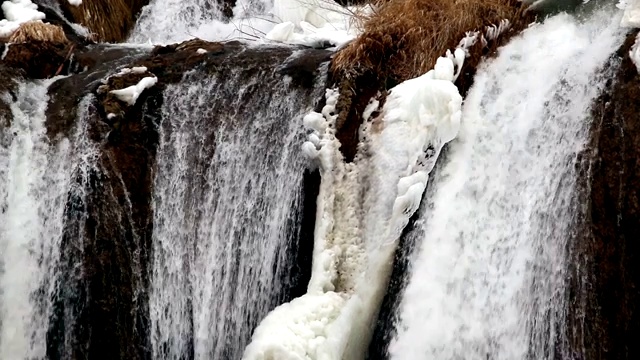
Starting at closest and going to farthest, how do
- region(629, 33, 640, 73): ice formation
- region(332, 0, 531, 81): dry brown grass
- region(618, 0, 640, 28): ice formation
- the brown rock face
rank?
the brown rock face → region(629, 33, 640, 73): ice formation → region(618, 0, 640, 28): ice formation → region(332, 0, 531, 81): dry brown grass

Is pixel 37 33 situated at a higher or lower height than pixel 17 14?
lower

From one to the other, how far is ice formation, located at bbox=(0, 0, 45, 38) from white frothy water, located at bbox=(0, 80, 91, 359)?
129 cm

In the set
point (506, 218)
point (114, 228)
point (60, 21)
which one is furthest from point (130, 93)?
point (506, 218)

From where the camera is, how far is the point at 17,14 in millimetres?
5695

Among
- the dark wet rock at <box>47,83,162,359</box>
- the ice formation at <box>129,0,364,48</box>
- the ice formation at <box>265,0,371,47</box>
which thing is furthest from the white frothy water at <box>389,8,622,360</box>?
the ice formation at <box>129,0,364,48</box>

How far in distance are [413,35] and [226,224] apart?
1580 millimetres

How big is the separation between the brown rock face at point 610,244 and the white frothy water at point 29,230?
9.23 ft

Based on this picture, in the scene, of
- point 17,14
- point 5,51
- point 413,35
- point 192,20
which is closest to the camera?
point 413,35

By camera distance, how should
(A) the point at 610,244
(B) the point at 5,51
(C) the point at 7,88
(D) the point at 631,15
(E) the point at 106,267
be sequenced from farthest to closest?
(B) the point at 5,51 < (C) the point at 7,88 < (E) the point at 106,267 < (D) the point at 631,15 < (A) the point at 610,244

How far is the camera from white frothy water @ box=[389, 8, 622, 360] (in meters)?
3.28

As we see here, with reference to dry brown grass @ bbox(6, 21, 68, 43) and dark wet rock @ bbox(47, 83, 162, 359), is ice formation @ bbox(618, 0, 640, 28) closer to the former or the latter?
dark wet rock @ bbox(47, 83, 162, 359)

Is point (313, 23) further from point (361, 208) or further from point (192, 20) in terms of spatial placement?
point (361, 208)

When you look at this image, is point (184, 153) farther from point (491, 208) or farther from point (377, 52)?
point (491, 208)

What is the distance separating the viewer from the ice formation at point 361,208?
3.50 m
